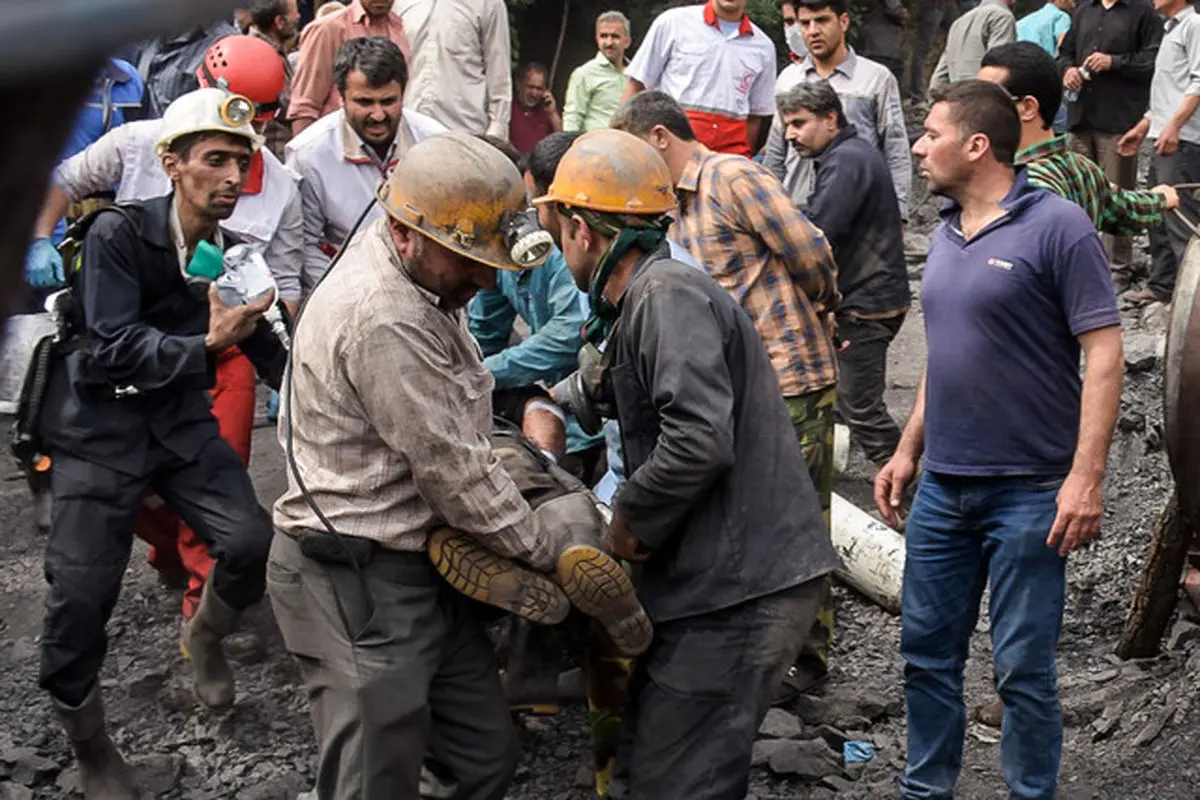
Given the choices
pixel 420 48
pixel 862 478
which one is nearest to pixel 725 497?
pixel 862 478

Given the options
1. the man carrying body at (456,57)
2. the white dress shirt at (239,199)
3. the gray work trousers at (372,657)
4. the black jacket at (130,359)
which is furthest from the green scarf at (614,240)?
the man carrying body at (456,57)

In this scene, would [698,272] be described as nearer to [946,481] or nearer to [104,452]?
[946,481]

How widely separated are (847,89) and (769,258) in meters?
2.86

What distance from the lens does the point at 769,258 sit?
5.58 m

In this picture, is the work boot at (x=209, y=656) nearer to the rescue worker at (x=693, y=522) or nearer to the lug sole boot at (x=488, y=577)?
the lug sole boot at (x=488, y=577)

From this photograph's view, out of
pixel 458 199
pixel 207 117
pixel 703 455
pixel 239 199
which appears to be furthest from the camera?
pixel 239 199

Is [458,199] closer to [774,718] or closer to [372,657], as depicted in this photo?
[372,657]

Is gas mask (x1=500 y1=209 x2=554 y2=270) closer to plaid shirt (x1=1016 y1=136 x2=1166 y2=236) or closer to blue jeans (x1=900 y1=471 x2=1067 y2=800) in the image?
blue jeans (x1=900 y1=471 x2=1067 y2=800)

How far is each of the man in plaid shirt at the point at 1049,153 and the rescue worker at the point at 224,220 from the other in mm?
2795

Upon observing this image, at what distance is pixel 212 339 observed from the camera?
15.7ft

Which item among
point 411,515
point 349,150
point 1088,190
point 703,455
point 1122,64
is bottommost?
point 1122,64

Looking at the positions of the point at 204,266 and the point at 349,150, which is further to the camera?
the point at 349,150

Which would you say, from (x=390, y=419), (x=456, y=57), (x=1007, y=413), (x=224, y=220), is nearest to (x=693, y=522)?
(x=390, y=419)

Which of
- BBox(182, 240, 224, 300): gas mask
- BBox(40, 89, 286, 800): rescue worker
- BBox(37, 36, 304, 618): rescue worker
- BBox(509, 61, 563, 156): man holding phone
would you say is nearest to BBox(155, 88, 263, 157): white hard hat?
BBox(40, 89, 286, 800): rescue worker
